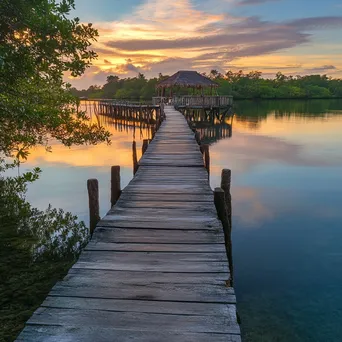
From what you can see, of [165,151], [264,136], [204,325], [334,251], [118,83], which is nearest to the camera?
[204,325]

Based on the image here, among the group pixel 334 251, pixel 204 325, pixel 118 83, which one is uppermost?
pixel 118 83

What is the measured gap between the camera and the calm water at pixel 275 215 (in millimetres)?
6840

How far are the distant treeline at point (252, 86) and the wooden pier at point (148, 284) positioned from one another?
93.7 meters

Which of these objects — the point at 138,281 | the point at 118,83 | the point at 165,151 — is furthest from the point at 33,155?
the point at 118,83

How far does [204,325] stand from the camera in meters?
3.10

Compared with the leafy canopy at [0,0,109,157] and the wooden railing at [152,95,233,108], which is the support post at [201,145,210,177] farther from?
the wooden railing at [152,95,233,108]

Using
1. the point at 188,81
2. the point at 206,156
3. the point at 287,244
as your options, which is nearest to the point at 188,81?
the point at 188,81

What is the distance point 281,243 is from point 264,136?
1076 inches

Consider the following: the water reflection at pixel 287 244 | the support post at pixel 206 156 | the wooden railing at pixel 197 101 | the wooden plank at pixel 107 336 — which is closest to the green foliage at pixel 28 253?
the wooden plank at pixel 107 336

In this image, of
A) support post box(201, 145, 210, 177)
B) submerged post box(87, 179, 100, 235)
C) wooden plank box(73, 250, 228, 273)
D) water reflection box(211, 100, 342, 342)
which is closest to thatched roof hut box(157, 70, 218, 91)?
water reflection box(211, 100, 342, 342)

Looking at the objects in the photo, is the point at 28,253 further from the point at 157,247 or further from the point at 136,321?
the point at 136,321

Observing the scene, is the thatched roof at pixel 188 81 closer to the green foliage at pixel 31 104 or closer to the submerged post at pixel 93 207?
the green foliage at pixel 31 104

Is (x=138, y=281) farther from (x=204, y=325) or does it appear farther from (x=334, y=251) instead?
(x=334, y=251)

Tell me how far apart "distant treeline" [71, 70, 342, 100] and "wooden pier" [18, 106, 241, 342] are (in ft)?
307
